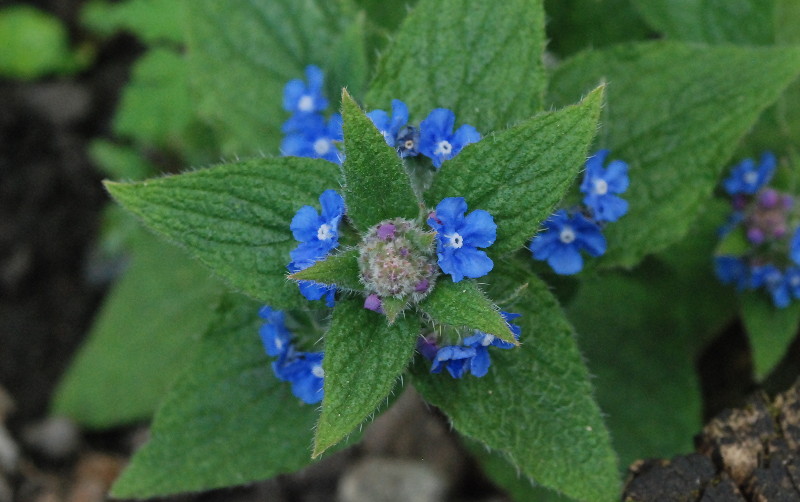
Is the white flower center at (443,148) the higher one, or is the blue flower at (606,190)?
the white flower center at (443,148)

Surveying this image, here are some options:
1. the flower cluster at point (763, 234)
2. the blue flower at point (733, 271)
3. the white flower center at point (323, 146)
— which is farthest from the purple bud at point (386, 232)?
the blue flower at point (733, 271)

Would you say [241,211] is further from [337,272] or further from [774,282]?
[774,282]

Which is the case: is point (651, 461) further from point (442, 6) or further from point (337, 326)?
point (442, 6)

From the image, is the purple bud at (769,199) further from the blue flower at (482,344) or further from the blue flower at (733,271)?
the blue flower at (482,344)

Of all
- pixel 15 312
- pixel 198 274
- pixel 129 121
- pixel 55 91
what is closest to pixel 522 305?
pixel 198 274

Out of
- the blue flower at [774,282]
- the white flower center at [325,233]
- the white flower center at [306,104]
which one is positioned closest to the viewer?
the white flower center at [325,233]

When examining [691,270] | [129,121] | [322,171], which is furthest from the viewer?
[129,121]

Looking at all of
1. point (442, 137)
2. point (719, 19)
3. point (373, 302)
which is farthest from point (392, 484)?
point (719, 19)

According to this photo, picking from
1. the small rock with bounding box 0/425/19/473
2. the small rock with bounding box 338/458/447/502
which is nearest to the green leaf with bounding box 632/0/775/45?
the small rock with bounding box 338/458/447/502
